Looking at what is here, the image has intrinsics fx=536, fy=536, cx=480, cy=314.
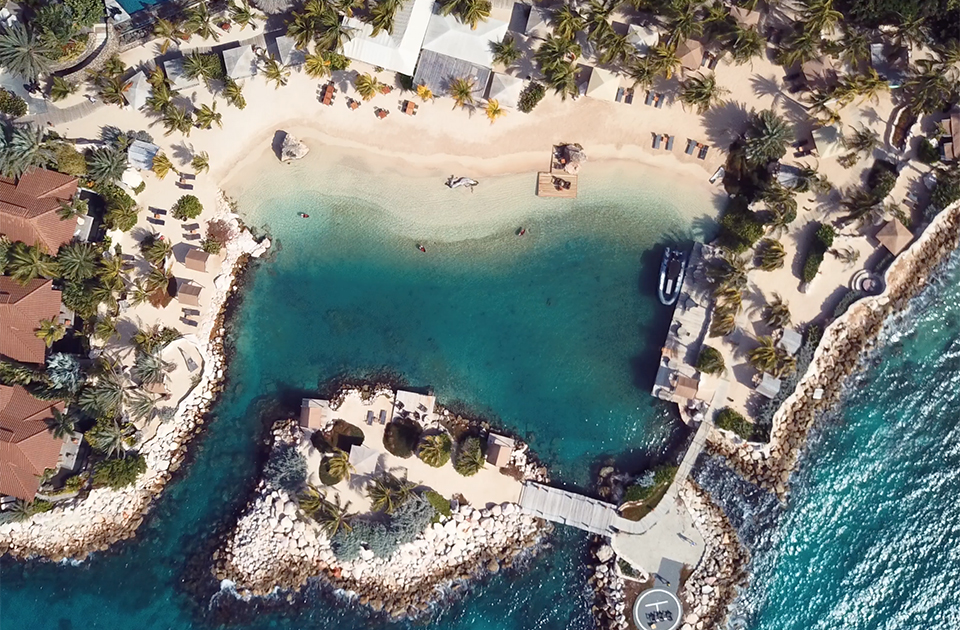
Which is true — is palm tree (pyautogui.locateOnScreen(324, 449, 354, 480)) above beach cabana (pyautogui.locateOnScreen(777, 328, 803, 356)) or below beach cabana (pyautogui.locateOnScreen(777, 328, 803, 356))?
below

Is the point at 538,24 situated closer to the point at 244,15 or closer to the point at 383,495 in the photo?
the point at 244,15

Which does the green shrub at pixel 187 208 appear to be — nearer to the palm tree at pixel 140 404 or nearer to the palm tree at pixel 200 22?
the palm tree at pixel 200 22

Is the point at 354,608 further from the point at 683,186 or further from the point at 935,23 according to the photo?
the point at 935,23

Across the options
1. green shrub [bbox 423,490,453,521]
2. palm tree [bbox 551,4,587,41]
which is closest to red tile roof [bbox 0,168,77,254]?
green shrub [bbox 423,490,453,521]

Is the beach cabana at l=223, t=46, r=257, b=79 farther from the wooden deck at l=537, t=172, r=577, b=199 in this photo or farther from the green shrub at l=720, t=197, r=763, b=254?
the green shrub at l=720, t=197, r=763, b=254

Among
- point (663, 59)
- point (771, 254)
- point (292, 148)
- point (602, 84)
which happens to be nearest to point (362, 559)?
point (292, 148)

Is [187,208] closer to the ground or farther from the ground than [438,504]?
farther from the ground
